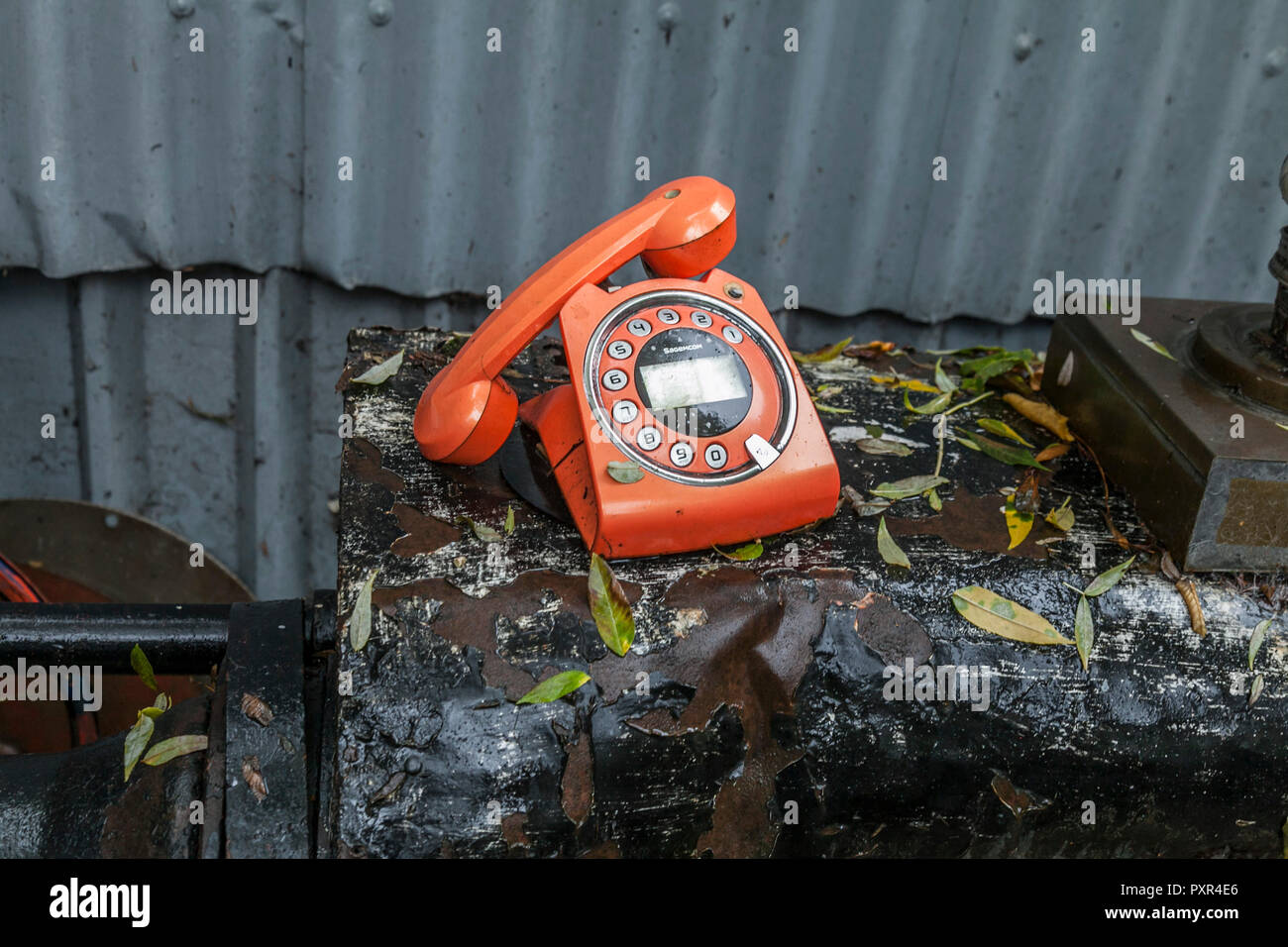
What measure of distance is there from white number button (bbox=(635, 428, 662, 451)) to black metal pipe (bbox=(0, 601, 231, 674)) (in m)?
0.49

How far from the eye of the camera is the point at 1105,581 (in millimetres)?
1193

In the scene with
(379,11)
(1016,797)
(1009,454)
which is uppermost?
(379,11)

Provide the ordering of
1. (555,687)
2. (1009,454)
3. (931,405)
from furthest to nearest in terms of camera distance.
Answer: (931,405) → (1009,454) → (555,687)

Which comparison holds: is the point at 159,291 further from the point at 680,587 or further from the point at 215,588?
the point at 680,587

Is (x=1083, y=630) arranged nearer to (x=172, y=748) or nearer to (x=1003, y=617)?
(x=1003, y=617)

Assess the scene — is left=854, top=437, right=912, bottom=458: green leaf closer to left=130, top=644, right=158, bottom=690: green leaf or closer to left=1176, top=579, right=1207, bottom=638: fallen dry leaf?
left=1176, top=579, right=1207, bottom=638: fallen dry leaf

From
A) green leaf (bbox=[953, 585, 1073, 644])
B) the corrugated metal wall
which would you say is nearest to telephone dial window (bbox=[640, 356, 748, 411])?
green leaf (bbox=[953, 585, 1073, 644])

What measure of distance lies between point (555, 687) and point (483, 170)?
4.12ft

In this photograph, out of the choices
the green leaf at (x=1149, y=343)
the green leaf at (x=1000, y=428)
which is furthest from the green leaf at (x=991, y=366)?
the green leaf at (x=1149, y=343)

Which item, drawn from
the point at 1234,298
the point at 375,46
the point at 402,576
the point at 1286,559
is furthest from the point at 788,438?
the point at 1234,298

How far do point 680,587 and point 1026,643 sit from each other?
38 cm

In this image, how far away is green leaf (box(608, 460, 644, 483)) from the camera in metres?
Result: 1.10

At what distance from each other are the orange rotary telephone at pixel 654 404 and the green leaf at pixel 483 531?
0.09 m

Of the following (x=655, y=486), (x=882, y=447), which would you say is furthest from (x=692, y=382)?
(x=882, y=447)
